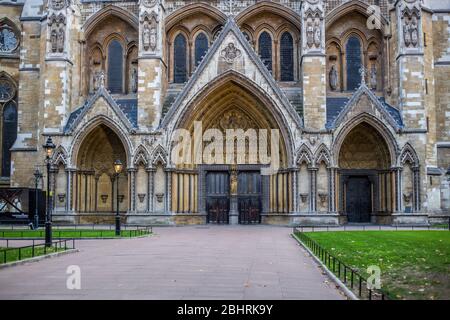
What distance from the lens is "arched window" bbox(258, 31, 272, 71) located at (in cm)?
4112

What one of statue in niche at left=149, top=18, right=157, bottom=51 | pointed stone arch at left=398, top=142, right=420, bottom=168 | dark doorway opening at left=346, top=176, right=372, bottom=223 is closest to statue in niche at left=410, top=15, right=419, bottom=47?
pointed stone arch at left=398, top=142, right=420, bottom=168

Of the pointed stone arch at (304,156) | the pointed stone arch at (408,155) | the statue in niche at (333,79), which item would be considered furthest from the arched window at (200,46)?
the pointed stone arch at (408,155)

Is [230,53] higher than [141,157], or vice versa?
[230,53]

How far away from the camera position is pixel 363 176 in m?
39.4

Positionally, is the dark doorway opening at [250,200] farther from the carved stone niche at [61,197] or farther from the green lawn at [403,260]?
the green lawn at [403,260]

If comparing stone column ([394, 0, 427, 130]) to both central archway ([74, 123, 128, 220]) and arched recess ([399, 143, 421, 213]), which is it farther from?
central archway ([74, 123, 128, 220])

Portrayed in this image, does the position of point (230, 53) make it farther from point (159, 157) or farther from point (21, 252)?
point (21, 252)

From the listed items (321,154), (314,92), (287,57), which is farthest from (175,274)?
(287,57)

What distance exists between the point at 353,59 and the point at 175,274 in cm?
2961

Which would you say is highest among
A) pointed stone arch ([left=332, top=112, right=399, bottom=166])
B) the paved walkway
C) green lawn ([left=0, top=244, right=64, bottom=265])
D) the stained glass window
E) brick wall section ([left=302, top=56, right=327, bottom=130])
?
the stained glass window

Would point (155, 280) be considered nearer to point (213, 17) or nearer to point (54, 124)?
point (54, 124)

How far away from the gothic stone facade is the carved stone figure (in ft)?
0.29

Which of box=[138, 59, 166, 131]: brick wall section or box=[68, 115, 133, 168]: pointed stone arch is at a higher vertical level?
box=[138, 59, 166, 131]: brick wall section

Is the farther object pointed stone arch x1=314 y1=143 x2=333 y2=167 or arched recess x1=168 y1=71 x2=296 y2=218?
arched recess x1=168 y1=71 x2=296 y2=218
